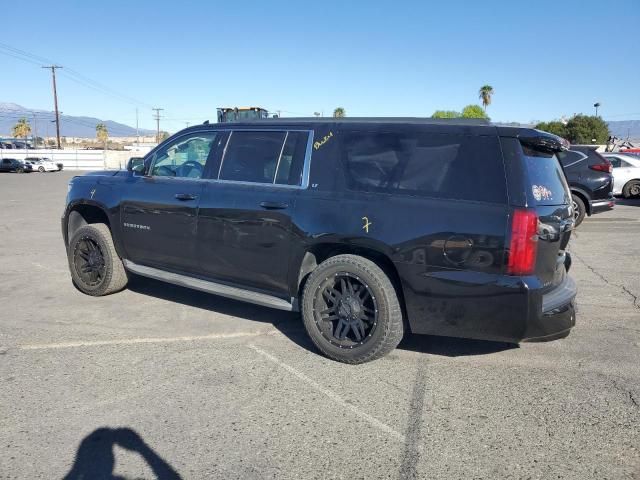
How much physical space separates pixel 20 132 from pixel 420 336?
135m

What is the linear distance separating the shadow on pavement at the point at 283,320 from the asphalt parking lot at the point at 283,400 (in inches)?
1.1

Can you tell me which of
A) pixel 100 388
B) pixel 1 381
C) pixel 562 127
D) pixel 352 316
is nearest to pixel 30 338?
pixel 1 381

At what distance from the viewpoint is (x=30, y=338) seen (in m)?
4.64

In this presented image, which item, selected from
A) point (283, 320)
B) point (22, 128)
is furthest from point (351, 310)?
point (22, 128)

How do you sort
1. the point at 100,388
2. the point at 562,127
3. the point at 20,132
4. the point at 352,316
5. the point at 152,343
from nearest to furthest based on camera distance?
the point at 100,388 → the point at 352,316 → the point at 152,343 → the point at 562,127 → the point at 20,132

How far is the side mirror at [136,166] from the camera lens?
5555 mm

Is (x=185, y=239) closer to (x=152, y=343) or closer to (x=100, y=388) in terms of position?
(x=152, y=343)

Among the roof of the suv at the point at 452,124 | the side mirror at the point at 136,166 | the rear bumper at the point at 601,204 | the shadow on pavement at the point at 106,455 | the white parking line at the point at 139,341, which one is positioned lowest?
the shadow on pavement at the point at 106,455

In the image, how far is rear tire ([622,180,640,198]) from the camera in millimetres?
17547

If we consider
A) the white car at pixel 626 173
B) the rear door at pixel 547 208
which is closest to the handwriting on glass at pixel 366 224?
the rear door at pixel 547 208

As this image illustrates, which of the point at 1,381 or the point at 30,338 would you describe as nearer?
the point at 1,381

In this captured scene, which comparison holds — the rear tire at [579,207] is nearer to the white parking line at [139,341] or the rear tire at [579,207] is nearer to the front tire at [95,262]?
the white parking line at [139,341]

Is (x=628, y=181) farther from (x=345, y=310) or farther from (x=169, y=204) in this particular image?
(x=169, y=204)

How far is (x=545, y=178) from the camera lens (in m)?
3.87
